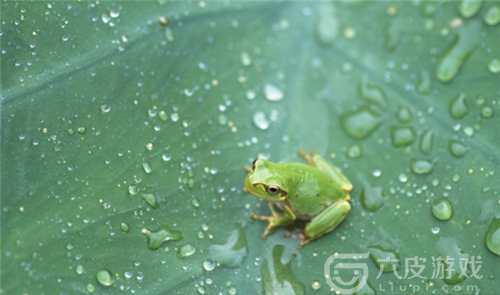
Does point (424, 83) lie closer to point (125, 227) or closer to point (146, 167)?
point (146, 167)

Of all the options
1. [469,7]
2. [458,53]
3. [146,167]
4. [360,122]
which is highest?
[469,7]

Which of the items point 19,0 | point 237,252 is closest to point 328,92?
point 237,252

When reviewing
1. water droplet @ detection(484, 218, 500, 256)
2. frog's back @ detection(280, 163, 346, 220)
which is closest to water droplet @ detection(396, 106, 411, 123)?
frog's back @ detection(280, 163, 346, 220)

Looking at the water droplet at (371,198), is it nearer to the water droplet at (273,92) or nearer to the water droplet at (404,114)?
the water droplet at (404,114)

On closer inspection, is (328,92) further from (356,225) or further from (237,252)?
(237,252)

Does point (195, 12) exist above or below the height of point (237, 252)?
above

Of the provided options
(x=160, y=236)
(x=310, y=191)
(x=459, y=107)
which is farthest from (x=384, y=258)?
(x=160, y=236)
